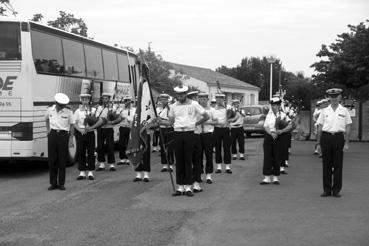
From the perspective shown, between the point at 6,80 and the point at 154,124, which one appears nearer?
the point at 154,124

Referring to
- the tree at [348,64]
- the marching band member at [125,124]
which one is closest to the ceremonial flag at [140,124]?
the marching band member at [125,124]

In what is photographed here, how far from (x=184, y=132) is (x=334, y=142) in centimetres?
267

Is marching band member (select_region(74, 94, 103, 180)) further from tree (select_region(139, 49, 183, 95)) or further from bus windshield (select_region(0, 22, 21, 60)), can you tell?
tree (select_region(139, 49, 183, 95))

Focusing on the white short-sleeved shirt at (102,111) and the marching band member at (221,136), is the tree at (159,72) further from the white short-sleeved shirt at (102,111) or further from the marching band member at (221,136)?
the white short-sleeved shirt at (102,111)

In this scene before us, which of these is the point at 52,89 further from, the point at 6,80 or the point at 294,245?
the point at 294,245

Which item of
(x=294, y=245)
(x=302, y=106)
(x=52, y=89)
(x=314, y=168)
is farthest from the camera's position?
(x=302, y=106)

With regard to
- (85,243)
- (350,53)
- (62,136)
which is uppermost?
(350,53)

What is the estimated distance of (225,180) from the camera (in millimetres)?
12398

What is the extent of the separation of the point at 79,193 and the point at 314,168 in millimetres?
6873

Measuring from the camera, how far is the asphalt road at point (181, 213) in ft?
22.9

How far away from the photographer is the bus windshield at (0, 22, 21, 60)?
504 inches

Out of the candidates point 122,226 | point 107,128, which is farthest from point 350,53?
point 122,226

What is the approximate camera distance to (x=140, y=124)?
11047mm

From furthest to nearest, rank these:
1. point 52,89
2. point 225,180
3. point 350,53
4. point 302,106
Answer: point 302,106
point 350,53
point 52,89
point 225,180
